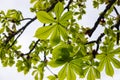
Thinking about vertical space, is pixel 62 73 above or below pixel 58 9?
below

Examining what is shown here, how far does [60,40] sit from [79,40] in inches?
15.4

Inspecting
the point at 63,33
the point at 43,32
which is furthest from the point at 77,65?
the point at 43,32

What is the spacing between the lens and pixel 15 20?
505cm

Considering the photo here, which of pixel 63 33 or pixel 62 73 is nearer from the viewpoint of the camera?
pixel 63 33

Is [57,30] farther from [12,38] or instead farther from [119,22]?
[12,38]

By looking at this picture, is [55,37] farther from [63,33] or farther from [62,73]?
[62,73]

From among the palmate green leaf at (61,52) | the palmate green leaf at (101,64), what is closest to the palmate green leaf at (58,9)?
the palmate green leaf at (61,52)

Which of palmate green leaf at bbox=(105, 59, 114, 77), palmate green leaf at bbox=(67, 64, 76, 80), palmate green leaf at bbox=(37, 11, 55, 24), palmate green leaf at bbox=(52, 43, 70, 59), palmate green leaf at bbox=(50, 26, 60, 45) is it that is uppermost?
palmate green leaf at bbox=(37, 11, 55, 24)

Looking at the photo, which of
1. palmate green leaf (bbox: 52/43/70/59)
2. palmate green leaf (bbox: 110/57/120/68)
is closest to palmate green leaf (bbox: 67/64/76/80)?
palmate green leaf (bbox: 52/43/70/59)

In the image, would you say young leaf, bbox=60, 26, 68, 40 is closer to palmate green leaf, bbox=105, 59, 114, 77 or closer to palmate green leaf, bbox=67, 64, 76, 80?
palmate green leaf, bbox=67, 64, 76, 80

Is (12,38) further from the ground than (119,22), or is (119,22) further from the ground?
(12,38)

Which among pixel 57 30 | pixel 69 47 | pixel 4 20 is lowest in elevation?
pixel 69 47

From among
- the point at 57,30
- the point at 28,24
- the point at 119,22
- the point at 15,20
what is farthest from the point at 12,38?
the point at 57,30

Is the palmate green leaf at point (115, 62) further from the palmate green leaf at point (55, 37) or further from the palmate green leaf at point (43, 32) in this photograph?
the palmate green leaf at point (43, 32)
